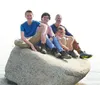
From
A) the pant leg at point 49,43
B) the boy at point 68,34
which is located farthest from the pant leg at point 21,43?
the boy at point 68,34

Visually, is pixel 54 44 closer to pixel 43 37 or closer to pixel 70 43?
pixel 43 37

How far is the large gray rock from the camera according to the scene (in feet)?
44.3

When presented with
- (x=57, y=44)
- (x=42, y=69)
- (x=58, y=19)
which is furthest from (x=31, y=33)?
(x=42, y=69)

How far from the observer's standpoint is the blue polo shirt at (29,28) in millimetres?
14797

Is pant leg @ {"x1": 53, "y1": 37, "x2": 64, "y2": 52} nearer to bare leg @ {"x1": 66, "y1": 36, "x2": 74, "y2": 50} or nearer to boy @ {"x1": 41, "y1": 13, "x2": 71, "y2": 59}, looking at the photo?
boy @ {"x1": 41, "y1": 13, "x2": 71, "y2": 59}

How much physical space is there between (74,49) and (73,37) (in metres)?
0.70

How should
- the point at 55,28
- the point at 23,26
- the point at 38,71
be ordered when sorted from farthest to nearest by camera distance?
1. the point at 55,28
2. the point at 23,26
3. the point at 38,71

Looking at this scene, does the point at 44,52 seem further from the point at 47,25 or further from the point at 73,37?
the point at 73,37

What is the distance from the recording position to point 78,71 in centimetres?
1418

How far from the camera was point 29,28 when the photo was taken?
1495 centimetres

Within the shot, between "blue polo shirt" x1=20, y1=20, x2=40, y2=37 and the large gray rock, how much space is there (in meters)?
0.72

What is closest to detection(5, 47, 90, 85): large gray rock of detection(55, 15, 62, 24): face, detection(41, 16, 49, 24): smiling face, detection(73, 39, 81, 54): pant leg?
detection(41, 16, 49, 24): smiling face

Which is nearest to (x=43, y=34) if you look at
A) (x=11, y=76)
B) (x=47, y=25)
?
(x=47, y=25)

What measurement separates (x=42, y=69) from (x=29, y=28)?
2.07 meters
